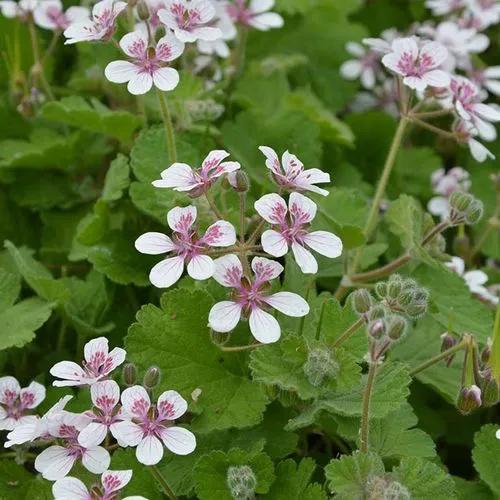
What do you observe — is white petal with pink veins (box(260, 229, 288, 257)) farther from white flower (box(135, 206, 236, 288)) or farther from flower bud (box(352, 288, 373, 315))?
flower bud (box(352, 288, 373, 315))

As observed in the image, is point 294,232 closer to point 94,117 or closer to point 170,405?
point 170,405

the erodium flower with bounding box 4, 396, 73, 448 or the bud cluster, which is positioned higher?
the erodium flower with bounding box 4, 396, 73, 448

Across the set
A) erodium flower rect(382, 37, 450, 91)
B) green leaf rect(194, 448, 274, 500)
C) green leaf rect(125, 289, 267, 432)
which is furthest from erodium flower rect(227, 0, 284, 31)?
green leaf rect(194, 448, 274, 500)

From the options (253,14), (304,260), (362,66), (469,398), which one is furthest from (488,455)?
(362,66)

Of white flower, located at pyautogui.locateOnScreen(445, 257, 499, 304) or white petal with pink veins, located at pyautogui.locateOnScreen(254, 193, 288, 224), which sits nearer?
white petal with pink veins, located at pyautogui.locateOnScreen(254, 193, 288, 224)

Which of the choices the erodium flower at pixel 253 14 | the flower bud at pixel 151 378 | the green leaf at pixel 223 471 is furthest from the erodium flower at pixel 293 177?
the erodium flower at pixel 253 14

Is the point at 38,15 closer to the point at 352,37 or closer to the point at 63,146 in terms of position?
the point at 63,146

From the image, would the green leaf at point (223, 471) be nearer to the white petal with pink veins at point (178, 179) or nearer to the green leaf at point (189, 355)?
the green leaf at point (189, 355)
